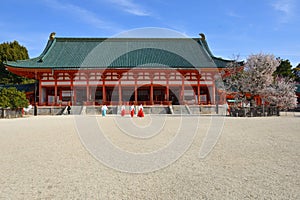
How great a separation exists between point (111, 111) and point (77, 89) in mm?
4953

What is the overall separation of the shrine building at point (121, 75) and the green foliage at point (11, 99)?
4.43 meters

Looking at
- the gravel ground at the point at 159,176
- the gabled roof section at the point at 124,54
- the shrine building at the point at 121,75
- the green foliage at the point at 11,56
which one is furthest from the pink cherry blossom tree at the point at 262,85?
the green foliage at the point at 11,56

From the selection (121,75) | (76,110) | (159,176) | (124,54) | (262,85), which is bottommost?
(159,176)

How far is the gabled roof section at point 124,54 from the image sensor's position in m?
25.0

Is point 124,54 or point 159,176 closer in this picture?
point 159,176

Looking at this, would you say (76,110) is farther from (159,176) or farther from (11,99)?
(159,176)

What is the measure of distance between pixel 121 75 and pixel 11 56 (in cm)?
2585

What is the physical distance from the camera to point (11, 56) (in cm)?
4097

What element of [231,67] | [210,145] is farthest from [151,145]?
[231,67]

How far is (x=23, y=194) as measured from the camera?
338cm

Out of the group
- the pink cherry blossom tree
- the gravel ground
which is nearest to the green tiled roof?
the pink cherry blossom tree

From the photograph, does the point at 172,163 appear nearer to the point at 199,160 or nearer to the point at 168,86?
the point at 199,160

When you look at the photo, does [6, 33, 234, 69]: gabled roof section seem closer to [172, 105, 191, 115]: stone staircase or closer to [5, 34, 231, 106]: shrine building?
[5, 34, 231, 106]: shrine building

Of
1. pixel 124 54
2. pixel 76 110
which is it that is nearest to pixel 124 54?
pixel 124 54
